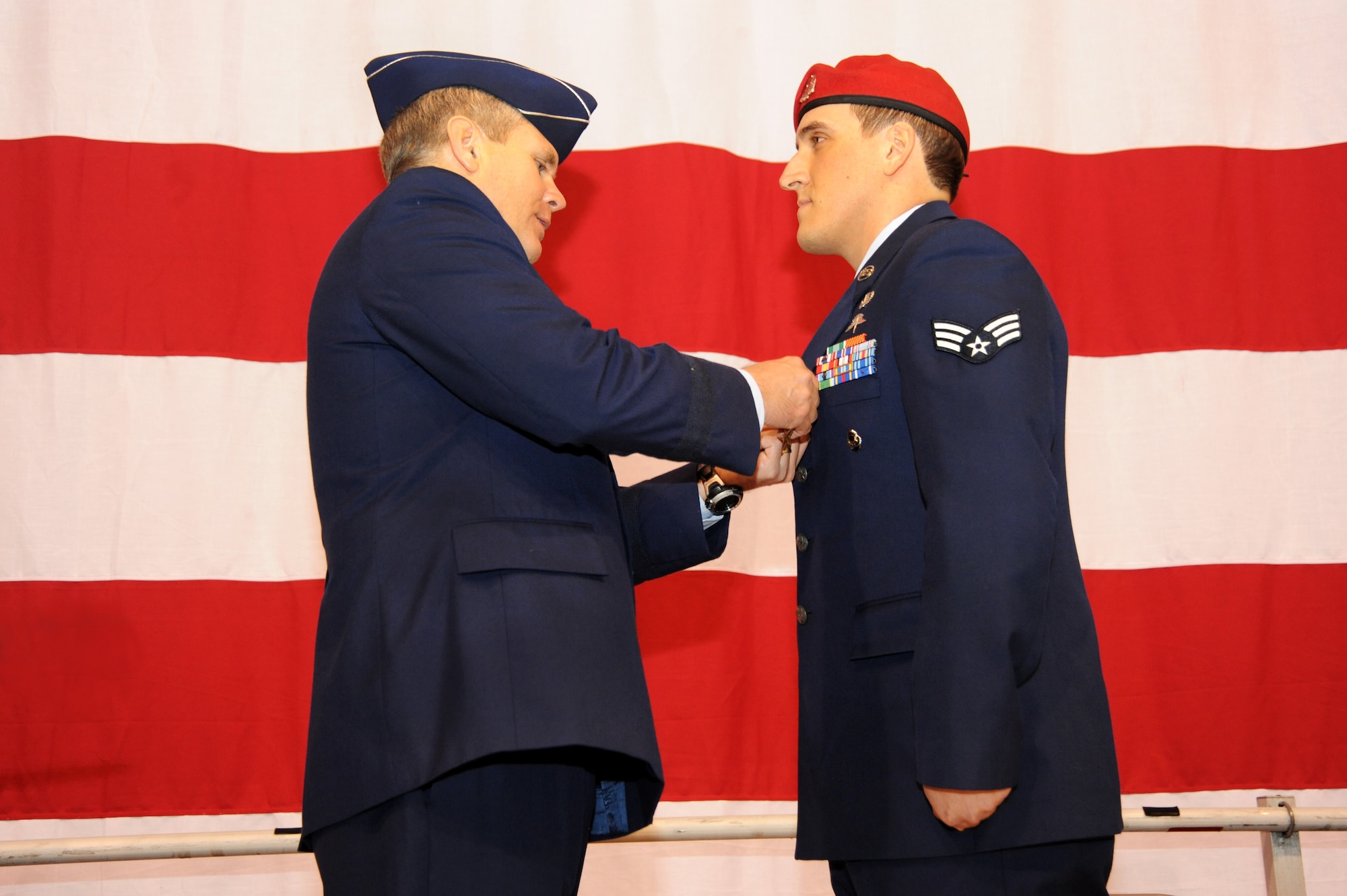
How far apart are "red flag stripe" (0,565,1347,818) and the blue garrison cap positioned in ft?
3.32

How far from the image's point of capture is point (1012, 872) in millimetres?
1150

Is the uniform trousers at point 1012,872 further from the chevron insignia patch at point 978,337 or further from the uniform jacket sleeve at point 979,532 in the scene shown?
the chevron insignia patch at point 978,337

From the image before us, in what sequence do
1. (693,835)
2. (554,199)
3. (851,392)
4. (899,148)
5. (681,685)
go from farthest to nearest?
(681,685) → (693,835) → (899,148) → (554,199) → (851,392)

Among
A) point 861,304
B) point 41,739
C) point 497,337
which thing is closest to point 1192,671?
point 861,304

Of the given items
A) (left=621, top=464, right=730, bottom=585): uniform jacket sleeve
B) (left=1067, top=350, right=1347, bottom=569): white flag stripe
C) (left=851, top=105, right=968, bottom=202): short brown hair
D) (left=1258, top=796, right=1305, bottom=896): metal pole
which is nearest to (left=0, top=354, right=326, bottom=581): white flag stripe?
(left=621, top=464, right=730, bottom=585): uniform jacket sleeve

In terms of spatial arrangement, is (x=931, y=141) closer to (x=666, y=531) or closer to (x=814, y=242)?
(x=814, y=242)

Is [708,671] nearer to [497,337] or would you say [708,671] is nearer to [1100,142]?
[497,337]

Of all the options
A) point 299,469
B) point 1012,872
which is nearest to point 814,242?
point 1012,872

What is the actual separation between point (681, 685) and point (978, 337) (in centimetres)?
117

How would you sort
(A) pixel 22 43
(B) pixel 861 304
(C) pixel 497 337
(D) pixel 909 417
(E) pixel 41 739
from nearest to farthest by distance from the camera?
1. (C) pixel 497 337
2. (D) pixel 909 417
3. (B) pixel 861 304
4. (E) pixel 41 739
5. (A) pixel 22 43

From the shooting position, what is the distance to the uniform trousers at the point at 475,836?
1040 millimetres

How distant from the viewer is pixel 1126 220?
234cm

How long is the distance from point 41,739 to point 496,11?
64.2 inches

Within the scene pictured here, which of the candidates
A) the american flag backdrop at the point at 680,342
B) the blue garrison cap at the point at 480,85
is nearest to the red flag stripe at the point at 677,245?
the american flag backdrop at the point at 680,342
